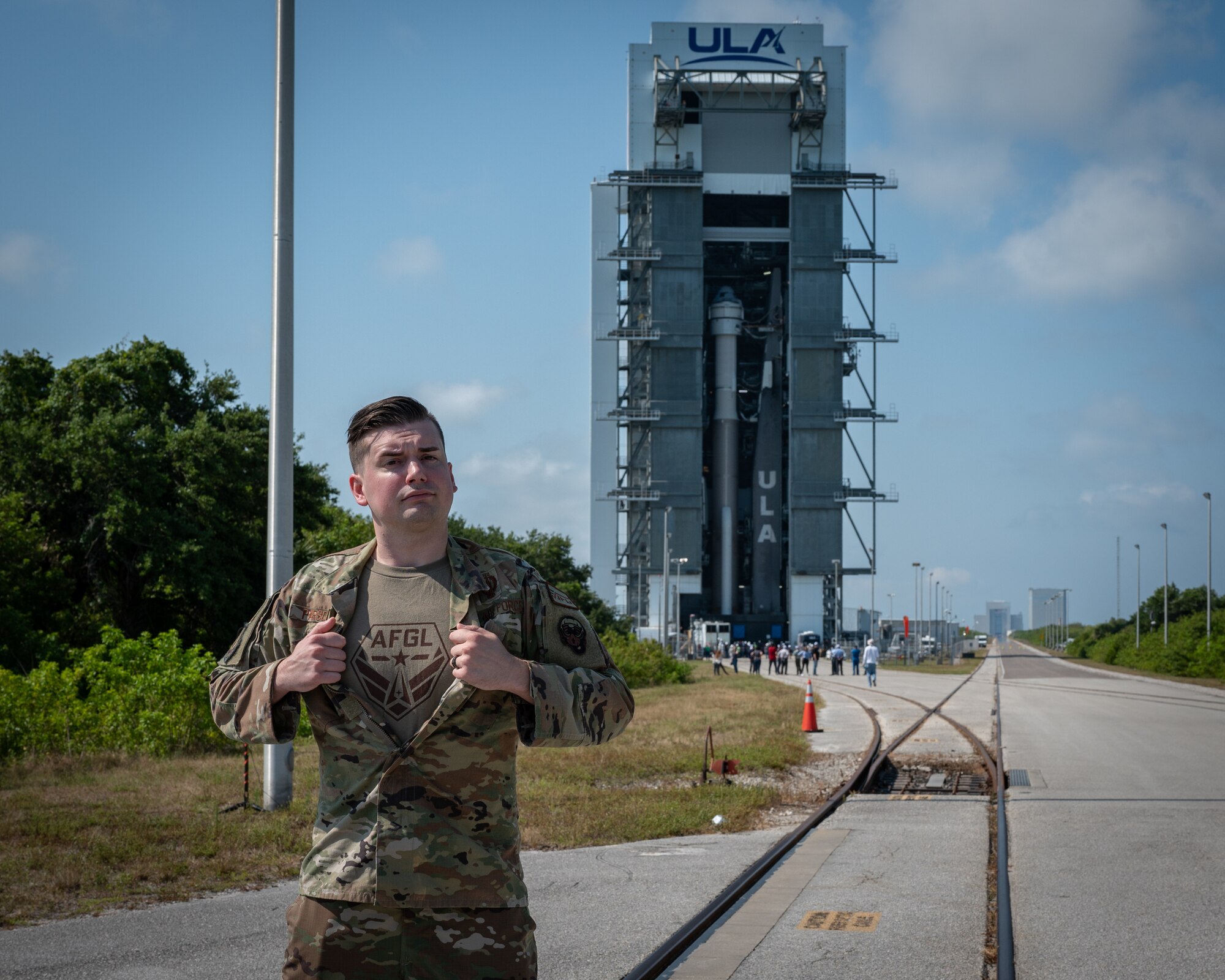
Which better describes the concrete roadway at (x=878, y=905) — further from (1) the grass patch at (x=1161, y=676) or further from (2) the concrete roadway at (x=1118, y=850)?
(1) the grass patch at (x=1161, y=676)

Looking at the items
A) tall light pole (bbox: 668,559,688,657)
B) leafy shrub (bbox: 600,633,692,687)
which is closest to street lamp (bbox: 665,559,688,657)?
tall light pole (bbox: 668,559,688,657)

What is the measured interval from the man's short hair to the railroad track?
375cm

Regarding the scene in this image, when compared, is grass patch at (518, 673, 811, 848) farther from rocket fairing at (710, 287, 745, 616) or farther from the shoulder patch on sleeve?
rocket fairing at (710, 287, 745, 616)

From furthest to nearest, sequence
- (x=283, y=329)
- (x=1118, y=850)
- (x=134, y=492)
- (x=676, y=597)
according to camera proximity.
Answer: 1. (x=676, y=597)
2. (x=134, y=492)
3. (x=283, y=329)
4. (x=1118, y=850)

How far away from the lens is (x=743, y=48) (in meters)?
74.8

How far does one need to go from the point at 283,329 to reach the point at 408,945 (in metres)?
9.60

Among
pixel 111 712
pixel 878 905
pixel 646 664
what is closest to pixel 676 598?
pixel 646 664

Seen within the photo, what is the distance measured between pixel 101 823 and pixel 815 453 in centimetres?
6598

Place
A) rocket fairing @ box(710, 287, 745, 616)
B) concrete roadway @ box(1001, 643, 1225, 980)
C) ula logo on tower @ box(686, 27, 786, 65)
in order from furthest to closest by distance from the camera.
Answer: rocket fairing @ box(710, 287, 745, 616) < ula logo on tower @ box(686, 27, 786, 65) < concrete roadway @ box(1001, 643, 1225, 980)

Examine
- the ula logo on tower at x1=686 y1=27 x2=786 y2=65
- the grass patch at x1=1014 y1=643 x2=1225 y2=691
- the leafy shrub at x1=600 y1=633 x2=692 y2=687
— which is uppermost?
the ula logo on tower at x1=686 y1=27 x2=786 y2=65

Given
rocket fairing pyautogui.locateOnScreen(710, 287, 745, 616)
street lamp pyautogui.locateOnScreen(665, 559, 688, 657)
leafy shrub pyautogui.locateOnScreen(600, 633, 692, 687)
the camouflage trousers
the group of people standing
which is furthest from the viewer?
rocket fairing pyautogui.locateOnScreen(710, 287, 745, 616)

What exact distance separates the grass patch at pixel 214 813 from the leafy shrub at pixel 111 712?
54 cm

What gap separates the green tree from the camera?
30078 millimetres

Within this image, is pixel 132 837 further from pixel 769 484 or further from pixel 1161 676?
pixel 769 484
